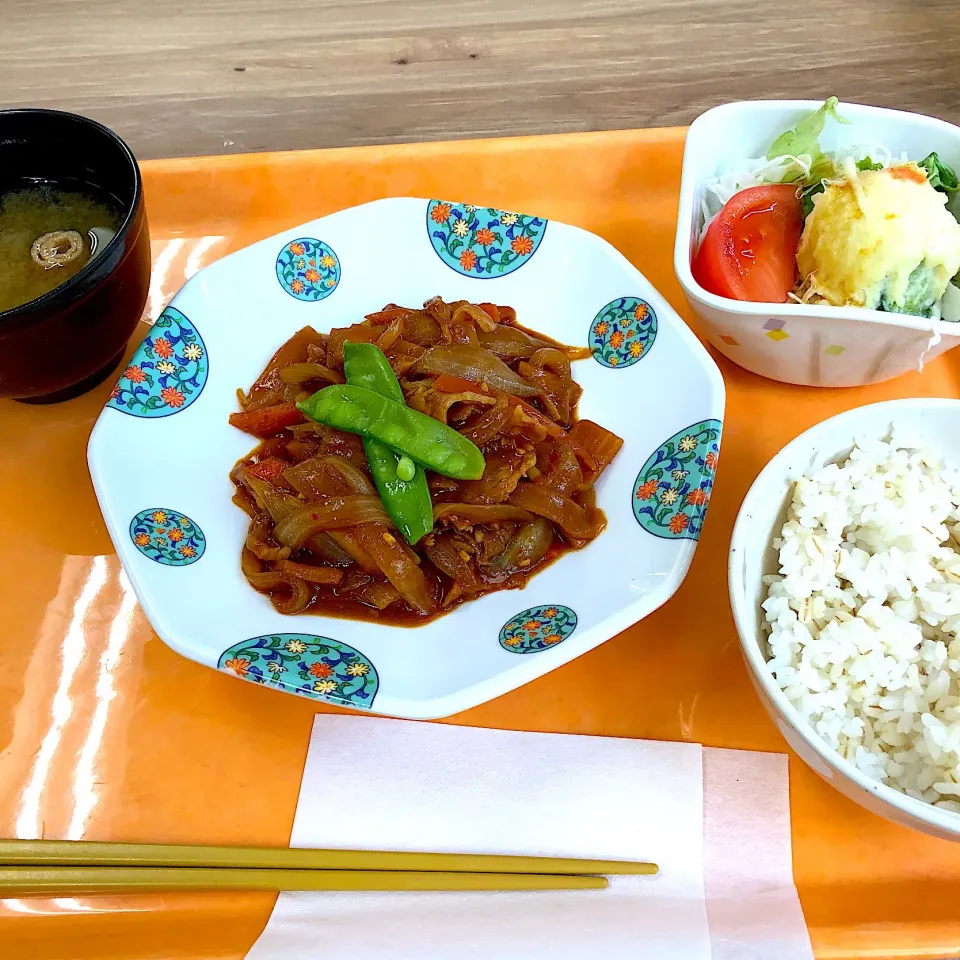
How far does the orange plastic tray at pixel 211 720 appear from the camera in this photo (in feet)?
4.46

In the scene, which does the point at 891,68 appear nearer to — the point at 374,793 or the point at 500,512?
the point at 500,512

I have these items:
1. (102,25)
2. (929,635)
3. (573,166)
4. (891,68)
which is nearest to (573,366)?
(573,166)

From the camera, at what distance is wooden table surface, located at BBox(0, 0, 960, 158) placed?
2.64 m

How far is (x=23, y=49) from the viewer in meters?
2.88

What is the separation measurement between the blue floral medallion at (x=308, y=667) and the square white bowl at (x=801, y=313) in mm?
987

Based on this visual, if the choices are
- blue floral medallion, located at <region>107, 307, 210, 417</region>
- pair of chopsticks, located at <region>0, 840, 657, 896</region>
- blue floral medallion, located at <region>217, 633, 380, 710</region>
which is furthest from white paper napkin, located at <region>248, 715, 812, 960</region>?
blue floral medallion, located at <region>107, 307, 210, 417</region>

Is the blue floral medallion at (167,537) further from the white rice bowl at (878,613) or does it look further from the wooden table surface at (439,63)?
the wooden table surface at (439,63)

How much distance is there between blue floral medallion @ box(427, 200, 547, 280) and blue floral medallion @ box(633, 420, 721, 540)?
2.07 feet

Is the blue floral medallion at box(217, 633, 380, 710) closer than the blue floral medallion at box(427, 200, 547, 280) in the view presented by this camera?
Yes

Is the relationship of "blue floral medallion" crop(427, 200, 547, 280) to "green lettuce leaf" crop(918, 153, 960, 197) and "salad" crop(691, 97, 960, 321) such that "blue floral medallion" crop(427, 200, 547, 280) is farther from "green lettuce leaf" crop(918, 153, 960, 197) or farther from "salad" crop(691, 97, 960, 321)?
"green lettuce leaf" crop(918, 153, 960, 197)

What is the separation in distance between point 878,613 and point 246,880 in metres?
1.11

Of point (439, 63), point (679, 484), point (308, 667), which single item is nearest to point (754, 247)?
point (679, 484)

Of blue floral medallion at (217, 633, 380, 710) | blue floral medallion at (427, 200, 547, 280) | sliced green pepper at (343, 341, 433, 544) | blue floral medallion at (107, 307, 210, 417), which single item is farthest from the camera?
blue floral medallion at (427, 200, 547, 280)

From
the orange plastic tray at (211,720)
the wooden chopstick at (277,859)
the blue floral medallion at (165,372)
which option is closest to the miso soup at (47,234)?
the blue floral medallion at (165,372)
